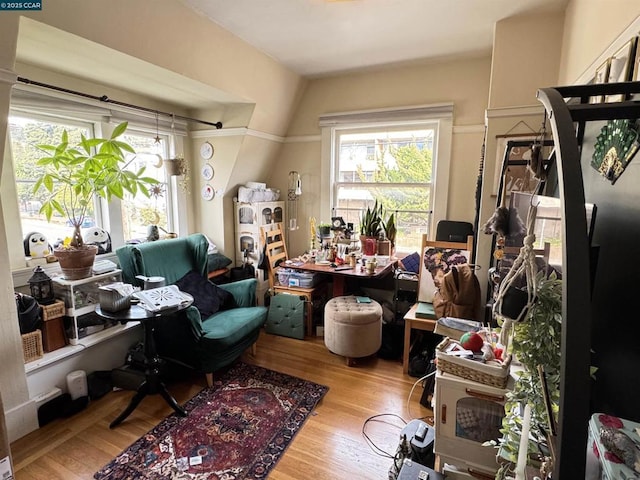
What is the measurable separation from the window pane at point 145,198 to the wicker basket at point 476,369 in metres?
2.64

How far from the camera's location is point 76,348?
2256 mm

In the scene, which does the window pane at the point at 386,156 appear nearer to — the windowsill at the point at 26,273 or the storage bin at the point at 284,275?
the storage bin at the point at 284,275

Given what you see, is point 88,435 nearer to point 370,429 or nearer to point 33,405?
point 33,405

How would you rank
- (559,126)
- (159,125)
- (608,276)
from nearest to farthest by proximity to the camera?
1. (559,126)
2. (608,276)
3. (159,125)

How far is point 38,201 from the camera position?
2.42 meters

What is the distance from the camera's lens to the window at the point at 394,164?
3.25 metres

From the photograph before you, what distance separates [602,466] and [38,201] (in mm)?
3226

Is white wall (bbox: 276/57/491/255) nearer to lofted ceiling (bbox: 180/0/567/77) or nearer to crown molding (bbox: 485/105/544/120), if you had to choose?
lofted ceiling (bbox: 180/0/567/77)

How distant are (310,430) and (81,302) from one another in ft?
5.85

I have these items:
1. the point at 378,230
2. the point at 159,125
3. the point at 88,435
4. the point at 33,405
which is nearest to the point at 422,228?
the point at 378,230

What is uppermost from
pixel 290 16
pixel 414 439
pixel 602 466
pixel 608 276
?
pixel 290 16

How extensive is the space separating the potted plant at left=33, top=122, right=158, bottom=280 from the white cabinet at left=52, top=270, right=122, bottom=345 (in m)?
0.07

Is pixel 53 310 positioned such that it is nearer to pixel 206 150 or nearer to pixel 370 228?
pixel 206 150

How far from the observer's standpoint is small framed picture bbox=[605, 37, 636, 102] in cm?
104
